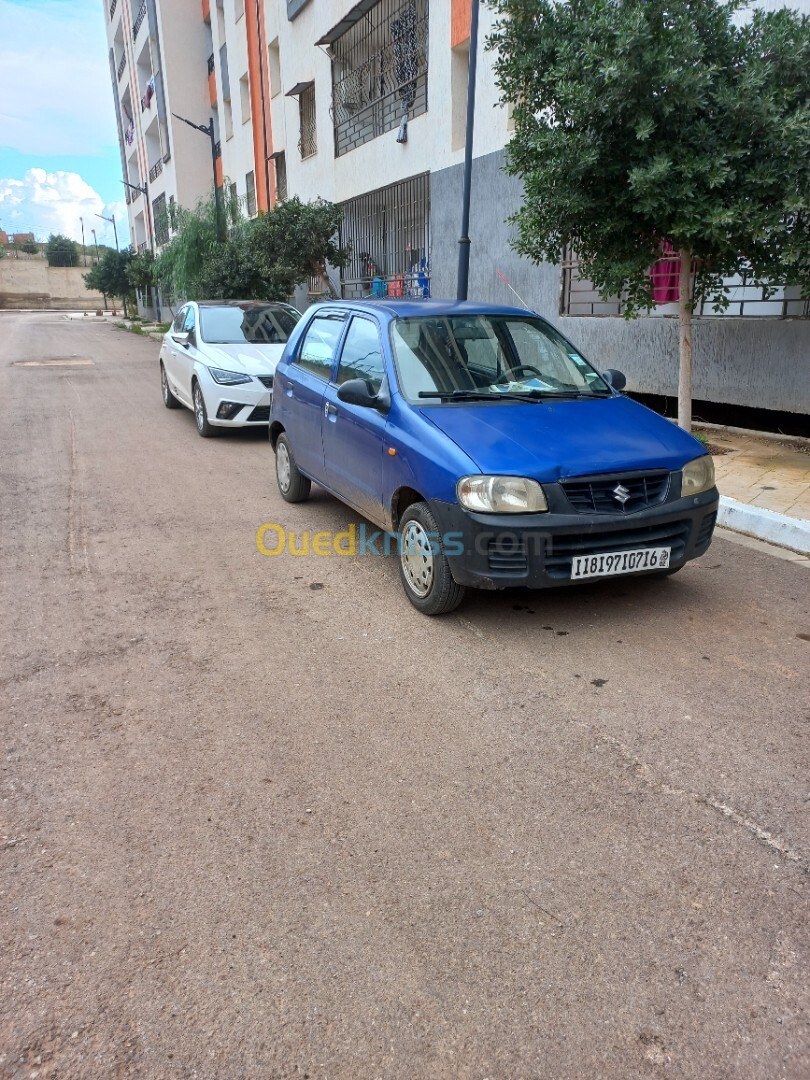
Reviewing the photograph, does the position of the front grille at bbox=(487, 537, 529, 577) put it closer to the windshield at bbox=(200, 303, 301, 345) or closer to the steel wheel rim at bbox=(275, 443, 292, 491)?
the steel wheel rim at bbox=(275, 443, 292, 491)

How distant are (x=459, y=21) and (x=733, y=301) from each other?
28.1 feet

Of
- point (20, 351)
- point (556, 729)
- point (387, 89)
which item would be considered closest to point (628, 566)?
point (556, 729)

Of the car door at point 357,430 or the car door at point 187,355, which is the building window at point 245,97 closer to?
the car door at point 187,355

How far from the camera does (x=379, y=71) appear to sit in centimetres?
1767

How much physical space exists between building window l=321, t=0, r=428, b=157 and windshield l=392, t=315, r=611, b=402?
1183 cm

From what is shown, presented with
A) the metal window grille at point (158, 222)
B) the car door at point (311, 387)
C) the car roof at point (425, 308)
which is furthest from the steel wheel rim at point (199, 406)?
the metal window grille at point (158, 222)

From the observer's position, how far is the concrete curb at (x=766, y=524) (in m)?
5.75

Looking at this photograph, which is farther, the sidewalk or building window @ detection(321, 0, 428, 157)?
building window @ detection(321, 0, 428, 157)

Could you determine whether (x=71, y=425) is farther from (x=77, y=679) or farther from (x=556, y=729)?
(x=556, y=729)

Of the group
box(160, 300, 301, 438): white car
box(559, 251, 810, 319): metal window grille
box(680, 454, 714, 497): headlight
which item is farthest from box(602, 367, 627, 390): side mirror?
box(160, 300, 301, 438): white car

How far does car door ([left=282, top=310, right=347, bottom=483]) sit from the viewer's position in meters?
5.96

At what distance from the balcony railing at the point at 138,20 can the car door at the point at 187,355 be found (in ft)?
136

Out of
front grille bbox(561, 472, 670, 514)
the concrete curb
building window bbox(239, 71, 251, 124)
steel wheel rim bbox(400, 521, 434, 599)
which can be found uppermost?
building window bbox(239, 71, 251, 124)

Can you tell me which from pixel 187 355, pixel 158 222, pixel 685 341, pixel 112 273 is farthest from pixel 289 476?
pixel 112 273
